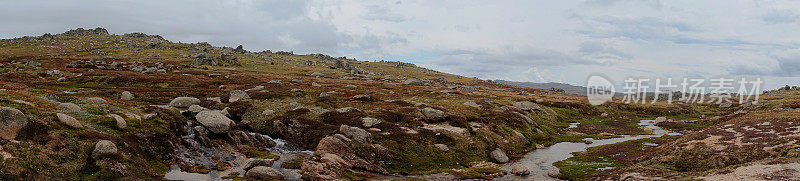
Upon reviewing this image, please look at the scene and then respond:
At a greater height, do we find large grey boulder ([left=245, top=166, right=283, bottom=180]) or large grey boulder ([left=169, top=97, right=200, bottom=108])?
large grey boulder ([left=169, top=97, right=200, bottom=108])

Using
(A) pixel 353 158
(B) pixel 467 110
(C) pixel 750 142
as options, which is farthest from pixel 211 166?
(C) pixel 750 142

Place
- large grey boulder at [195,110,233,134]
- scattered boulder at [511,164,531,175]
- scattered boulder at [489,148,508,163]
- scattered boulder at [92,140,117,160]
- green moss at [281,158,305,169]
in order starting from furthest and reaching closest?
1. scattered boulder at [489,148,508,163]
2. scattered boulder at [511,164,531,175]
3. large grey boulder at [195,110,233,134]
4. green moss at [281,158,305,169]
5. scattered boulder at [92,140,117,160]

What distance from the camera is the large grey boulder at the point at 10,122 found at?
25.5 m

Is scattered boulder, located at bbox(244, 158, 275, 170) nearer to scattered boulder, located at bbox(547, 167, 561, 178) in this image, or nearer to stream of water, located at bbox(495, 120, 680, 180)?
stream of water, located at bbox(495, 120, 680, 180)

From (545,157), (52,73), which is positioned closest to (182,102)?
(545,157)

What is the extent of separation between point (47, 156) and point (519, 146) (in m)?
52.2

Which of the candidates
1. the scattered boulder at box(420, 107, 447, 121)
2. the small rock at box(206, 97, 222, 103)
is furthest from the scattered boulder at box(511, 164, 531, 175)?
the small rock at box(206, 97, 222, 103)

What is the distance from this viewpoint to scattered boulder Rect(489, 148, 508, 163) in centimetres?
4792

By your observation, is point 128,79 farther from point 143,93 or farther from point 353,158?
point 353,158

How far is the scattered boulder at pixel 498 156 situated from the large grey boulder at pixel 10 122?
44853 mm

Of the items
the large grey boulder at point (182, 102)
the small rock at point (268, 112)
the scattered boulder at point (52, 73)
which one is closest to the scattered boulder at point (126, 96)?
the large grey boulder at point (182, 102)

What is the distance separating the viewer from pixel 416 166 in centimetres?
4319

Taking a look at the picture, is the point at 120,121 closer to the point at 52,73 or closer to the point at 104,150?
the point at 104,150

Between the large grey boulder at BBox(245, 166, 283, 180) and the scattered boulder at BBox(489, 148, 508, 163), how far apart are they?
27695 mm
